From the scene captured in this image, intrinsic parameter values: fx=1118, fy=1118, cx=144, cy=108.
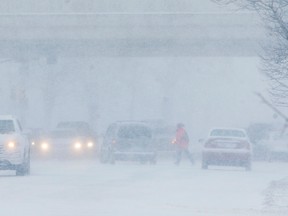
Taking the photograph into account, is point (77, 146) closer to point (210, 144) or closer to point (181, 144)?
point (181, 144)

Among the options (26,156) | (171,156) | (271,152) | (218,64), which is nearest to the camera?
(26,156)

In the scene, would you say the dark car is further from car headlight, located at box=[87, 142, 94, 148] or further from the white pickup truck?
the white pickup truck

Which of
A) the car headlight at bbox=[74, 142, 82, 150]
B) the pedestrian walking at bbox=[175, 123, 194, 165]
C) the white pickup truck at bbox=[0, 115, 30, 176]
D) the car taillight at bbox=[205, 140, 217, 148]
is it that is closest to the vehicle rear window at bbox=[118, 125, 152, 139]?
the pedestrian walking at bbox=[175, 123, 194, 165]

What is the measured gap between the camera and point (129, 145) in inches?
1512

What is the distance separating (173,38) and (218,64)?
142ft

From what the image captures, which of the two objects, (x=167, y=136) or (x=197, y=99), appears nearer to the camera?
(x=167, y=136)

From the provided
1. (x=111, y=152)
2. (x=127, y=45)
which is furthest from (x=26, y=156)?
(x=127, y=45)

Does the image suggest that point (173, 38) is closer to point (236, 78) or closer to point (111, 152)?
point (111, 152)

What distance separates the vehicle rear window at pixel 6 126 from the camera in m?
29.7

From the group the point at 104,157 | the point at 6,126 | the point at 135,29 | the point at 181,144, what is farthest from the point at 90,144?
the point at 6,126

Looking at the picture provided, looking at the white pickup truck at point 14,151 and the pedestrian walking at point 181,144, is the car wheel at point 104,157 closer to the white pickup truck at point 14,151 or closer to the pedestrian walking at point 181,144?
the pedestrian walking at point 181,144

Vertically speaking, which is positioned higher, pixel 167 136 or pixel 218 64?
pixel 218 64

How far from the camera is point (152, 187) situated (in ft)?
78.9

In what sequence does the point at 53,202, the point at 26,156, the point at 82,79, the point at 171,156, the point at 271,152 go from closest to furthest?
1. the point at 53,202
2. the point at 26,156
3. the point at 271,152
4. the point at 171,156
5. the point at 82,79
